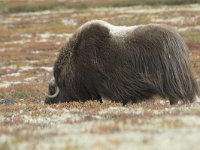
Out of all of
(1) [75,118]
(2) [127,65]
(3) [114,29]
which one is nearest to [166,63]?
(2) [127,65]

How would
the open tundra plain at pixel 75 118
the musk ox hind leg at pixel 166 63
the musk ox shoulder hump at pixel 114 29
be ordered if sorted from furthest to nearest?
the musk ox shoulder hump at pixel 114 29 < the musk ox hind leg at pixel 166 63 < the open tundra plain at pixel 75 118

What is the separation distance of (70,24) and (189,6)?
41.7ft

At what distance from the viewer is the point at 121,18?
47.6 m

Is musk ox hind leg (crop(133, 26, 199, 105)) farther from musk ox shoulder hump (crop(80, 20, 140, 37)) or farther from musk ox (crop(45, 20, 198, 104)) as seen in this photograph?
musk ox shoulder hump (crop(80, 20, 140, 37))

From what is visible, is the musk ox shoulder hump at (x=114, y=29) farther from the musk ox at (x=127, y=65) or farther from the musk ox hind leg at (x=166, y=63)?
the musk ox hind leg at (x=166, y=63)

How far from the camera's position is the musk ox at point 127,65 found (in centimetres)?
1291

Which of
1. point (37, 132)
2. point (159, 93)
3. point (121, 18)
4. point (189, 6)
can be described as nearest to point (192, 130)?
point (37, 132)

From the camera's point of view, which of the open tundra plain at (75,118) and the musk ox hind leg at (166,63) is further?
the musk ox hind leg at (166,63)

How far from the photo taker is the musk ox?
508 inches

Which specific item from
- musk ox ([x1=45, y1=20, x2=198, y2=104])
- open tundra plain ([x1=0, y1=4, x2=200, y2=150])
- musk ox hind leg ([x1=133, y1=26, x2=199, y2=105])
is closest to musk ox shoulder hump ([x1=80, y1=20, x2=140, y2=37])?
musk ox ([x1=45, y1=20, x2=198, y2=104])

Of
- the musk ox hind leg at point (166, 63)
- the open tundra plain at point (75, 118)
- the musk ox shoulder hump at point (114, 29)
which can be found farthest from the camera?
the musk ox shoulder hump at point (114, 29)

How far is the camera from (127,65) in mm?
13211

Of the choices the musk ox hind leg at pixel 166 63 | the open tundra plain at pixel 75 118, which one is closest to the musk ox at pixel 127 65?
the musk ox hind leg at pixel 166 63

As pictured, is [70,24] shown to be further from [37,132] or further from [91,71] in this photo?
[37,132]
